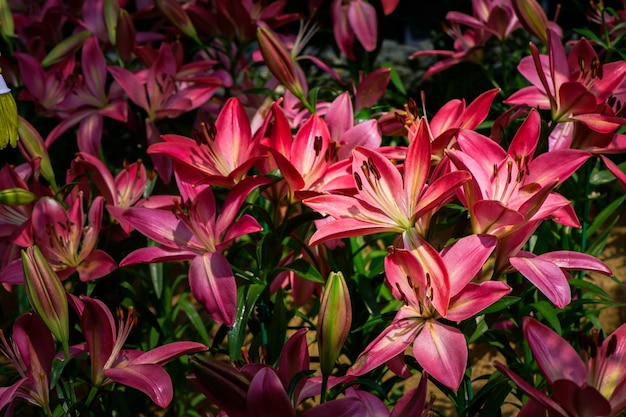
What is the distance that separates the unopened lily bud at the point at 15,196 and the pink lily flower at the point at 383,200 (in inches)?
19.0

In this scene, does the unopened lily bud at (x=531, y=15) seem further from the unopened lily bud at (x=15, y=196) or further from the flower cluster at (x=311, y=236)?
the unopened lily bud at (x=15, y=196)

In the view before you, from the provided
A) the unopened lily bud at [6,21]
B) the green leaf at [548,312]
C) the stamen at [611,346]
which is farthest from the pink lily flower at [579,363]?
Result: the unopened lily bud at [6,21]

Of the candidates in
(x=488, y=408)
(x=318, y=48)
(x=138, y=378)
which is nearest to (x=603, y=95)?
(x=488, y=408)

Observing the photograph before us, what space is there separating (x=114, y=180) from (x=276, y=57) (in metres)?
0.37

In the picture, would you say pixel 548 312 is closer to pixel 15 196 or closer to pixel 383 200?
pixel 383 200

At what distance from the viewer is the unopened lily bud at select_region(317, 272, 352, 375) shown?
0.88 m

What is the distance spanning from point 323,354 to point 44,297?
1.19ft

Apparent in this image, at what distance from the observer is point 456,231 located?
1.02 meters

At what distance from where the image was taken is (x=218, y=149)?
115cm

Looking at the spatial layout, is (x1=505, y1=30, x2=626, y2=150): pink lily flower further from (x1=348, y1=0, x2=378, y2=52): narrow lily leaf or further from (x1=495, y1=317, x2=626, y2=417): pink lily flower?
(x1=348, y1=0, x2=378, y2=52): narrow lily leaf

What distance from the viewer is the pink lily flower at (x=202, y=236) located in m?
1.08

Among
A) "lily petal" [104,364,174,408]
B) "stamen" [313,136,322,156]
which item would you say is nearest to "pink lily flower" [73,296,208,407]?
"lily petal" [104,364,174,408]

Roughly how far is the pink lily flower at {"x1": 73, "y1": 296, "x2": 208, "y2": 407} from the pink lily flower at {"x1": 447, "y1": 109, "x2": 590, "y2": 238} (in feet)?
1.36

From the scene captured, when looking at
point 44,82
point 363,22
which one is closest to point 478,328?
point 363,22
